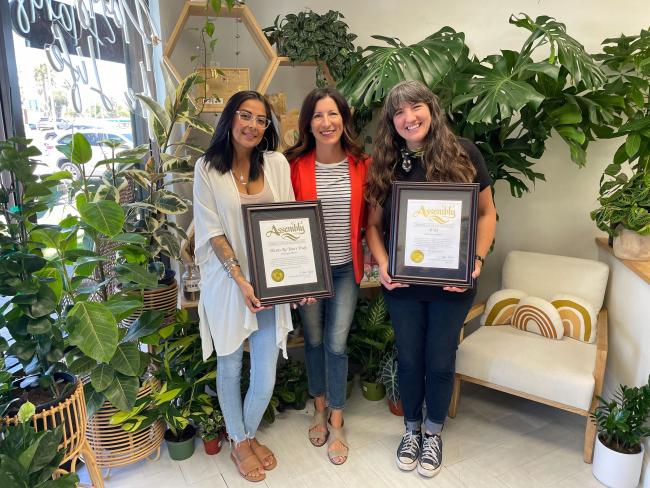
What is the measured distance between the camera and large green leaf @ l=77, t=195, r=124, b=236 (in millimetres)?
1488

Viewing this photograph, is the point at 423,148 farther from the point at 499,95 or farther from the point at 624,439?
the point at 624,439

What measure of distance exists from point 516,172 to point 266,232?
1734mm

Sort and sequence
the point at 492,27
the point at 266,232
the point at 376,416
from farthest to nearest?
the point at 492,27 → the point at 376,416 → the point at 266,232

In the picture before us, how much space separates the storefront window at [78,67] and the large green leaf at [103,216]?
0.42 m

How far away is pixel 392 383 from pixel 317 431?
432 millimetres

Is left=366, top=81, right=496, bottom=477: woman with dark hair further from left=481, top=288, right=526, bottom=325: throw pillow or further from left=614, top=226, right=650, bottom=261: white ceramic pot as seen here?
left=614, top=226, right=650, bottom=261: white ceramic pot

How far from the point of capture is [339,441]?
2.11 meters

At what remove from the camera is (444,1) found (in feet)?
8.72

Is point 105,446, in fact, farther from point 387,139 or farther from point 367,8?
point 367,8

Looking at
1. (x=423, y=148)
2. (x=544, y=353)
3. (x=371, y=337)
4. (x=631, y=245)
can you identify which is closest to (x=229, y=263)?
(x=423, y=148)

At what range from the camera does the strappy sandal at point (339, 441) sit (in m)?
2.06

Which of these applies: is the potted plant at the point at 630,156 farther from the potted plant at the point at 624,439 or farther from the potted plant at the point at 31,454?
the potted plant at the point at 31,454

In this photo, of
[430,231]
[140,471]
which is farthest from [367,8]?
[140,471]

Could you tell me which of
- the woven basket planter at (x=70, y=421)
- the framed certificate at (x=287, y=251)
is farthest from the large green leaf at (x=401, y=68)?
the woven basket planter at (x=70, y=421)
